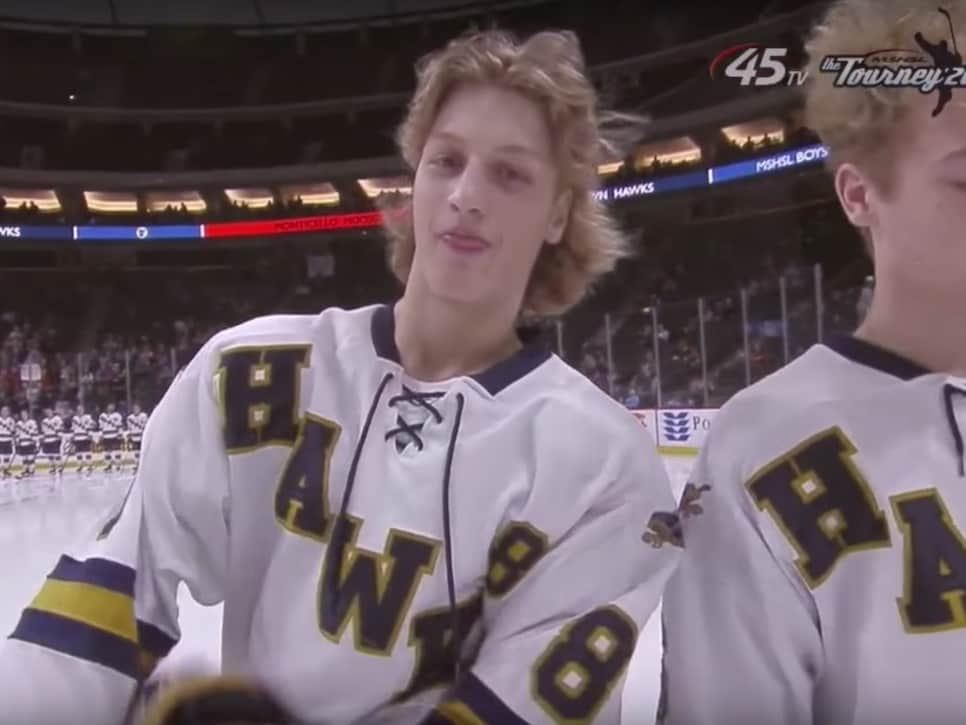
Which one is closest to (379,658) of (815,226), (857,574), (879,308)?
(857,574)

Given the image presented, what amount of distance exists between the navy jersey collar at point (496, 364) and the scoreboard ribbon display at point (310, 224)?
0.67 feet

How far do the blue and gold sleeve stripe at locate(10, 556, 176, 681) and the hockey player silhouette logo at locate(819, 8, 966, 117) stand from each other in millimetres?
806

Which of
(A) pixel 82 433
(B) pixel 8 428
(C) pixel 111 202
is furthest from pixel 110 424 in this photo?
(B) pixel 8 428

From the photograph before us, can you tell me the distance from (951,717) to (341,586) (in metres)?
0.55

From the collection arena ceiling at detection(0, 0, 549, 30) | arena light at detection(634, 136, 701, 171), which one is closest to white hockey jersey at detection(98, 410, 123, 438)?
arena ceiling at detection(0, 0, 549, 30)

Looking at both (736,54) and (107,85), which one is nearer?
(736,54)

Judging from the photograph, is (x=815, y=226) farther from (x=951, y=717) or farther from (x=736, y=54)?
(x=951, y=717)

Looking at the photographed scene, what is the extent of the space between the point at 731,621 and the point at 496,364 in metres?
0.32

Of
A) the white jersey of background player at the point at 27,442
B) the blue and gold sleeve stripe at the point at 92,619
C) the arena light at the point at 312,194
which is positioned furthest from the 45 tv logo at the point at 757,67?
the white jersey of background player at the point at 27,442

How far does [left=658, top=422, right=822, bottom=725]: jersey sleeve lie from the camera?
0.77 m

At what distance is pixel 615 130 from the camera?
954 millimetres

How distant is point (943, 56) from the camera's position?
81cm

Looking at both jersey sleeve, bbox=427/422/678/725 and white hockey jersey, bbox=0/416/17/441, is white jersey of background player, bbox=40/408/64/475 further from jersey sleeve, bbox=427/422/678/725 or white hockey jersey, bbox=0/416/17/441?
jersey sleeve, bbox=427/422/678/725

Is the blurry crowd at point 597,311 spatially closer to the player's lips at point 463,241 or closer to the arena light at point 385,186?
the arena light at point 385,186
